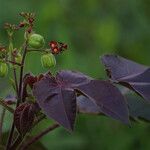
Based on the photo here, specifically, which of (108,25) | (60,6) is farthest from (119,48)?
(60,6)

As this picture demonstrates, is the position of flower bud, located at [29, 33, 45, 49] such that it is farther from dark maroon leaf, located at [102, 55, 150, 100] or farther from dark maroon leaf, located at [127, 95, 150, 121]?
dark maroon leaf, located at [127, 95, 150, 121]

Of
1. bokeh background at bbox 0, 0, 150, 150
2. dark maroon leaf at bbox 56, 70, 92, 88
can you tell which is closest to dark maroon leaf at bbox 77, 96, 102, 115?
dark maroon leaf at bbox 56, 70, 92, 88

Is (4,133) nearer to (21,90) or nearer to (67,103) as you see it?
(21,90)

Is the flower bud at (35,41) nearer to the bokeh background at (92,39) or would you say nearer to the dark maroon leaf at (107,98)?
the dark maroon leaf at (107,98)

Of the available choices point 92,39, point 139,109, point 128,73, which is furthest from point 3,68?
point 92,39

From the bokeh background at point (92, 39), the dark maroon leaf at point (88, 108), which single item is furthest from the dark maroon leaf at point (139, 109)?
the bokeh background at point (92, 39)

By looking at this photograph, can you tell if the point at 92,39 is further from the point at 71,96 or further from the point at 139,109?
the point at 71,96
